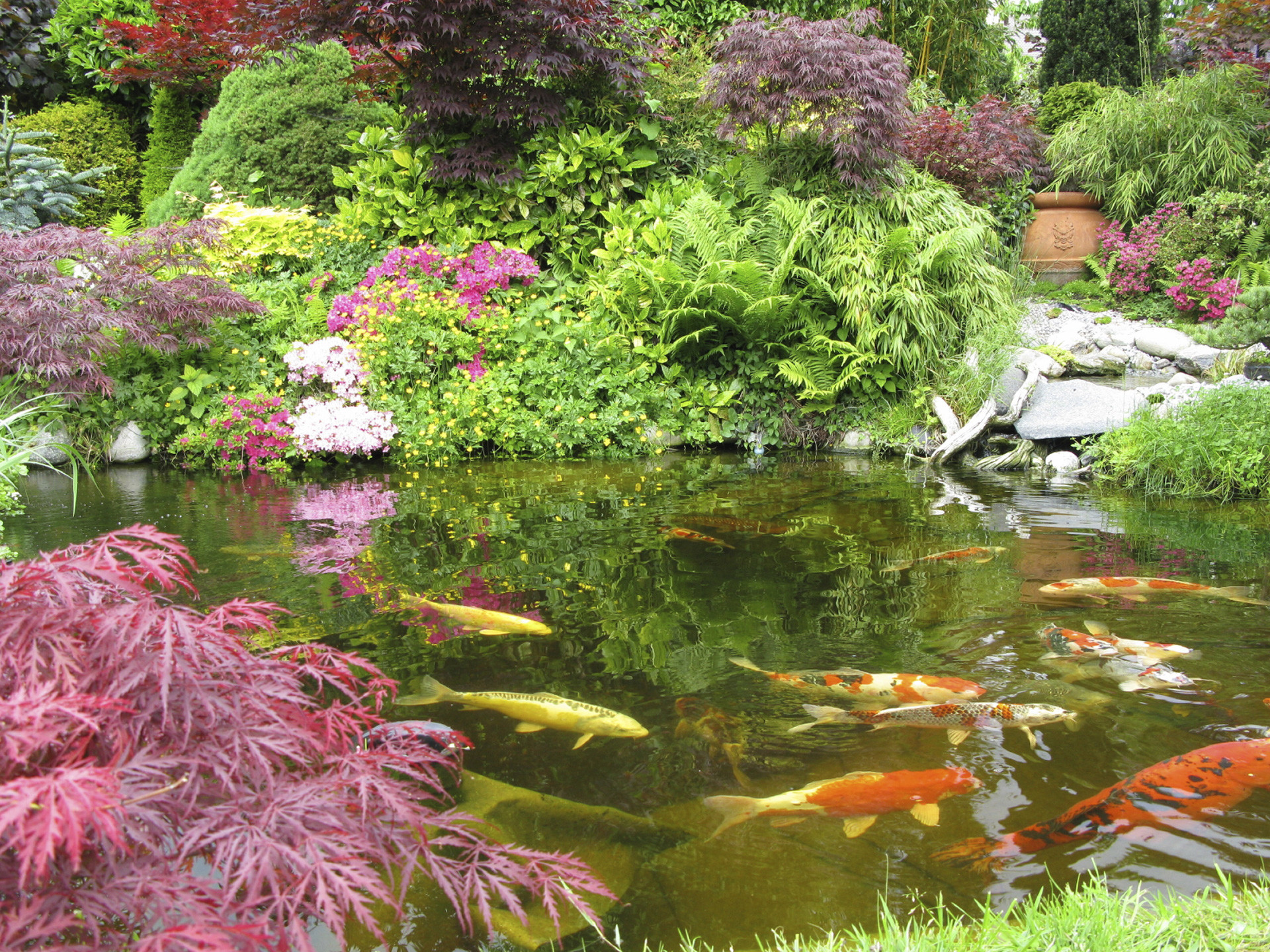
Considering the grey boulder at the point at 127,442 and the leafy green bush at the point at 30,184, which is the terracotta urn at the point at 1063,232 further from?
the leafy green bush at the point at 30,184

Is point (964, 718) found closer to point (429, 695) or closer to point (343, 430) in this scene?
point (429, 695)

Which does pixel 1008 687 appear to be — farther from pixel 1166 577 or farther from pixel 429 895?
pixel 429 895

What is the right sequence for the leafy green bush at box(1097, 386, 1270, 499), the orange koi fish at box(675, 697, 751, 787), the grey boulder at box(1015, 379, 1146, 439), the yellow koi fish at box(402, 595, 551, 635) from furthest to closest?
the grey boulder at box(1015, 379, 1146, 439)
the leafy green bush at box(1097, 386, 1270, 499)
the yellow koi fish at box(402, 595, 551, 635)
the orange koi fish at box(675, 697, 751, 787)

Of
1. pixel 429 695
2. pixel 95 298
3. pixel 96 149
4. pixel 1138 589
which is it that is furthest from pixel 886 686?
pixel 96 149

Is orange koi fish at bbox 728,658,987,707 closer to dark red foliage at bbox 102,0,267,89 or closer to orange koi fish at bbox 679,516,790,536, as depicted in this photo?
orange koi fish at bbox 679,516,790,536

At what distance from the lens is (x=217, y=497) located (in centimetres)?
629

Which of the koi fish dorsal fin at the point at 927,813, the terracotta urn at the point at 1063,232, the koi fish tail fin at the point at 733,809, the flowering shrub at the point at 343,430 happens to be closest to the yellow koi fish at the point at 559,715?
the koi fish tail fin at the point at 733,809

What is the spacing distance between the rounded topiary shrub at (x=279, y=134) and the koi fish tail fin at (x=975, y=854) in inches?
380

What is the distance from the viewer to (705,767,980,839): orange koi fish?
2262 millimetres

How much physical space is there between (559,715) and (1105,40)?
1608 centimetres

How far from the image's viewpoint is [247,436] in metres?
7.30

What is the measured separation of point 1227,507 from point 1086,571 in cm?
216

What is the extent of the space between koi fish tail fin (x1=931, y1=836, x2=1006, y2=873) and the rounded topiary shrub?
31.7 ft

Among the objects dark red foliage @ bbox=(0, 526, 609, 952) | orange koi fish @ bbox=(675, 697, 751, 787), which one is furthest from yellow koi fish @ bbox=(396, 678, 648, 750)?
dark red foliage @ bbox=(0, 526, 609, 952)
